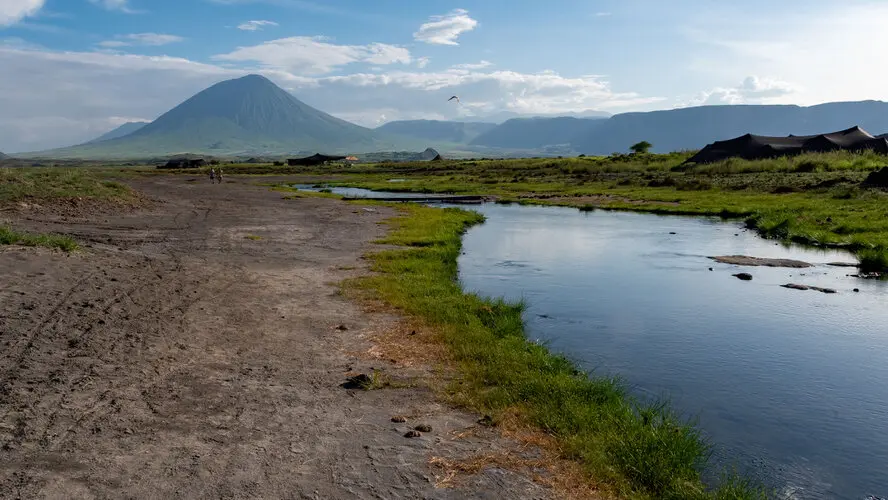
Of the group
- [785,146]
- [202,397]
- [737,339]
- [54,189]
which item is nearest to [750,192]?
[785,146]

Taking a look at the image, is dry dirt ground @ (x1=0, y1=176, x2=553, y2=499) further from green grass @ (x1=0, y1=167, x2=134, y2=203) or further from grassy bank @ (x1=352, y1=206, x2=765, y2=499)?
green grass @ (x1=0, y1=167, x2=134, y2=203)

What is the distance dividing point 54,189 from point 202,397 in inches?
1294

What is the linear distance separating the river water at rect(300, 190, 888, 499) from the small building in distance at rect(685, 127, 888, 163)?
63470mm

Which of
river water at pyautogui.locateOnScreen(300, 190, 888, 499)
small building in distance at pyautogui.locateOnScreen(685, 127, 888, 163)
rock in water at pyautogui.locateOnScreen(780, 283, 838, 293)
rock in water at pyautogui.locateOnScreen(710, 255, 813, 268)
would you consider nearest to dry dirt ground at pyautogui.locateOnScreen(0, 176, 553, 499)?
river water at pyautogui.locateOnScreen(300, 190, 888, 499)

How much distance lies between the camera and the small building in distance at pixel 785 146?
8425 cm

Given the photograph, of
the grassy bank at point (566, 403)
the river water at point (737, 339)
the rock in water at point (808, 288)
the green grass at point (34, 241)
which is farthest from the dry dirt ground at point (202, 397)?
the rock in water at point (808, 288)

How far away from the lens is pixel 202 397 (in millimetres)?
10219

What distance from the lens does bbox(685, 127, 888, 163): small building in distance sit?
3317 inches

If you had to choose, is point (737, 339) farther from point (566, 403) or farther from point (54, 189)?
point (54, 189)

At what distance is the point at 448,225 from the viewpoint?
38.2m

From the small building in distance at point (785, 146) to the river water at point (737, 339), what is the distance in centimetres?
6347

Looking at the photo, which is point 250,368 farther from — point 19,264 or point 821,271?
point 821,271

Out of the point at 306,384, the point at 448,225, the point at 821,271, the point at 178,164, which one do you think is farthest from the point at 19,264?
the point at 178,164

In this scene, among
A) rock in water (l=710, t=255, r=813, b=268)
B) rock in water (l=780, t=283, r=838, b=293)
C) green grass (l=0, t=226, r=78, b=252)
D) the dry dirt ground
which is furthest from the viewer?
rock in water (l=710, t=255, r=813, b=268)
